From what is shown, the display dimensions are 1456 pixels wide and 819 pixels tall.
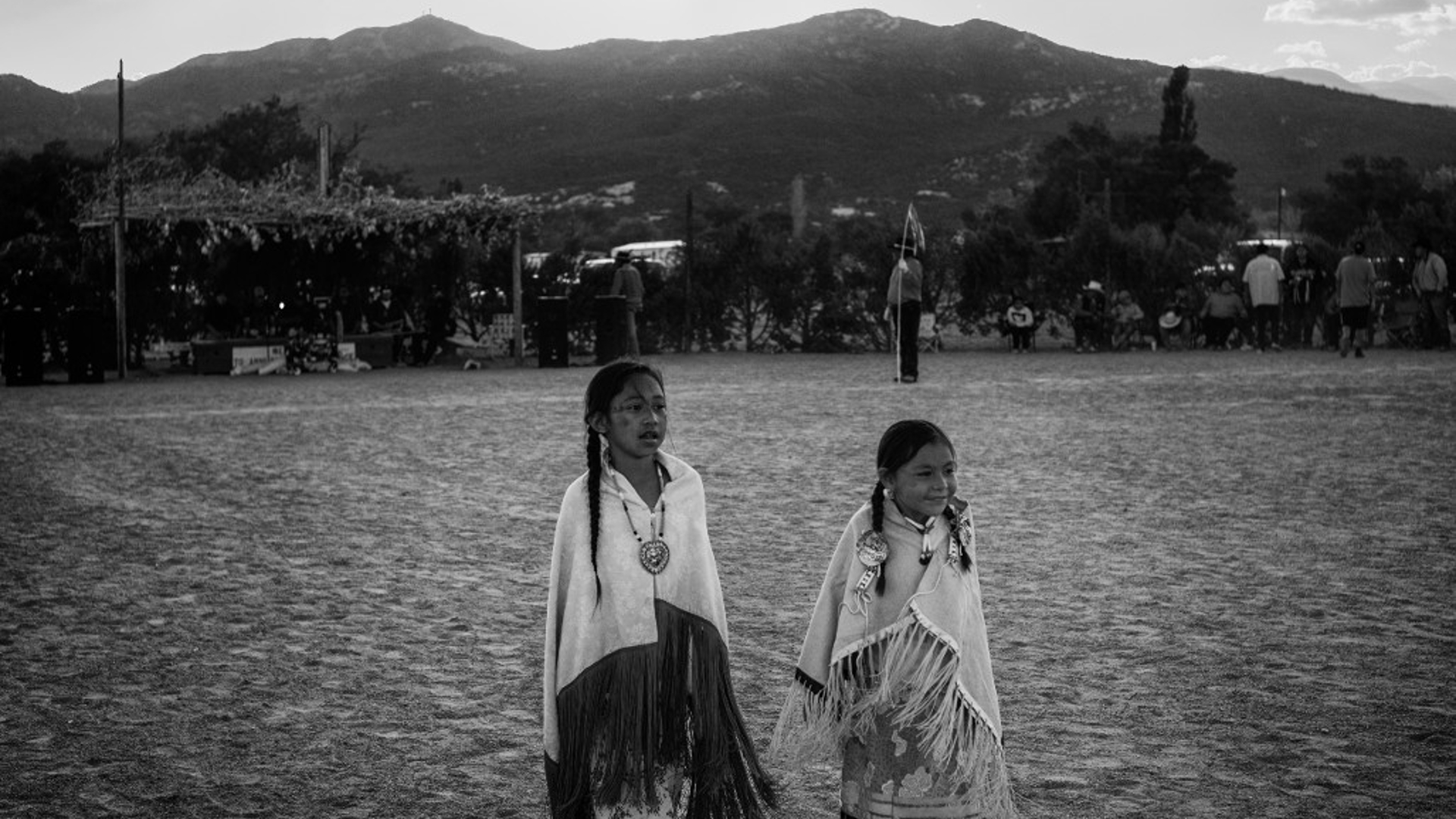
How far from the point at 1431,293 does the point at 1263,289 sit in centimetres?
255

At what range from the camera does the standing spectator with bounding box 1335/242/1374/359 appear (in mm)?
25312

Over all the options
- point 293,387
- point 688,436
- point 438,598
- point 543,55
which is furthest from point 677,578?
point 543,55

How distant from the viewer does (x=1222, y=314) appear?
2903 cm

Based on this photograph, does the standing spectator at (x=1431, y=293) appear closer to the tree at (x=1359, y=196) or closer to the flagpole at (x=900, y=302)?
the flagpole at (x=900, y=302)

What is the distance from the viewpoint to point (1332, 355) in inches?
1031

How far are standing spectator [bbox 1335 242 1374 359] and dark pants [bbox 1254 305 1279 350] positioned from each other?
2.58 metres

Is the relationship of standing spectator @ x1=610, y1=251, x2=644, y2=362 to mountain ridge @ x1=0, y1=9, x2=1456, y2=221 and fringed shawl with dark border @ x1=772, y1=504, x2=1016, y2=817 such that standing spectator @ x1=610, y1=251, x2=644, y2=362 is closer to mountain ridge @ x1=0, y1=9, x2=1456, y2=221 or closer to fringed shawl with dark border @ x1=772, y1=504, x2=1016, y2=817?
fringed shawl with dark border @ x1=772, y1=504, x2=1016, y2=817

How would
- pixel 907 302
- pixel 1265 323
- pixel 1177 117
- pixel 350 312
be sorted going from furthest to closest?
pixel 1177 117 → pixel 350 312 → pixel 1265 323 → pixel 907 302

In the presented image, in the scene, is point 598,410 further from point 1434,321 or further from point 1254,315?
point 1254,315

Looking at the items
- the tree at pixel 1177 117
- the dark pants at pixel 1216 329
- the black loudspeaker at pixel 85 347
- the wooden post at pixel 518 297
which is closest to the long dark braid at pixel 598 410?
the black loudspeaker at pixel 85 347

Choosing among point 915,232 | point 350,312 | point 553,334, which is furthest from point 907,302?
point 350,312

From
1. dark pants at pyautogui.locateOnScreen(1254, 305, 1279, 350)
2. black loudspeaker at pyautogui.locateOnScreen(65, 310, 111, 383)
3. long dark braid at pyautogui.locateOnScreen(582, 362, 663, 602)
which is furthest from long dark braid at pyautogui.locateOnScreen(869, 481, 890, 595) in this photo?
dark pants at pyautogui.locateOnScreen(1254, 305, 1279, 350)

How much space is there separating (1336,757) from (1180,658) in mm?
1296

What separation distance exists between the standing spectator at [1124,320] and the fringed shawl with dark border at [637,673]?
2648 cm
